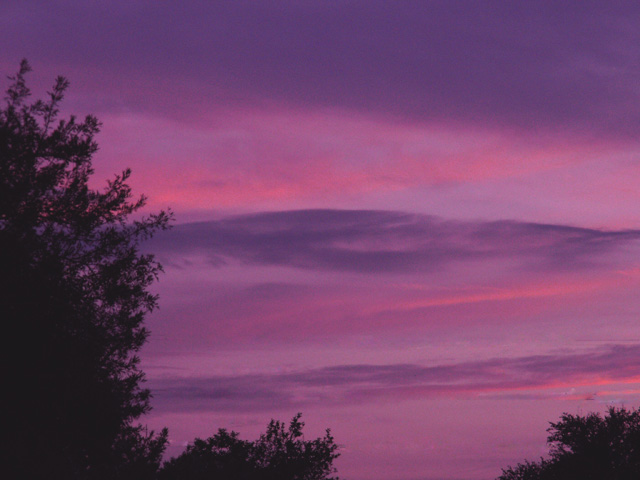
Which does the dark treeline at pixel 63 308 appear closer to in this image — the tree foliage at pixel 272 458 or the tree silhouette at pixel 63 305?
the tree silhouette at pixel 63 305

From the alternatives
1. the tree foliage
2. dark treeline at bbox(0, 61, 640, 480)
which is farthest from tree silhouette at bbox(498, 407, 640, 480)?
dark treeline at bbox(0, 61, 640, 480)

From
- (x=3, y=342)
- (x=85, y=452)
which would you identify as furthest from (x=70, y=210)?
(x=85, y=452)

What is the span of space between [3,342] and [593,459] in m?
58.7

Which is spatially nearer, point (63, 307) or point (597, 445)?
point (63, 307)

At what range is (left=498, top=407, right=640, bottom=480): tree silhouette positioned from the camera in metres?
66.5

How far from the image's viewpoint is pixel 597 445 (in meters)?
67.9

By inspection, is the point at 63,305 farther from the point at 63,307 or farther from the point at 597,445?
the point at 597,445

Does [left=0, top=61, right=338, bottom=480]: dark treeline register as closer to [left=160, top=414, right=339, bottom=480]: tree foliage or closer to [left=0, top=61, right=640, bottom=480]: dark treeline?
[left=0, top=61, right=640, bottom=480]: dark treeline

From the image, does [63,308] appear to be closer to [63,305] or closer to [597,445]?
[63,305]

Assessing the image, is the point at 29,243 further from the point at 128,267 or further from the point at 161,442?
the point at 161,442

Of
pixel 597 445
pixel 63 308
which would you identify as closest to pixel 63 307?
pixel 63 308

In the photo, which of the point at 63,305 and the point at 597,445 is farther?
the point at 597,445

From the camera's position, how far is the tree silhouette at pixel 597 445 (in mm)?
66500

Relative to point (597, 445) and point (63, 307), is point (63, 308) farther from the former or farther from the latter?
point (597, 445)
